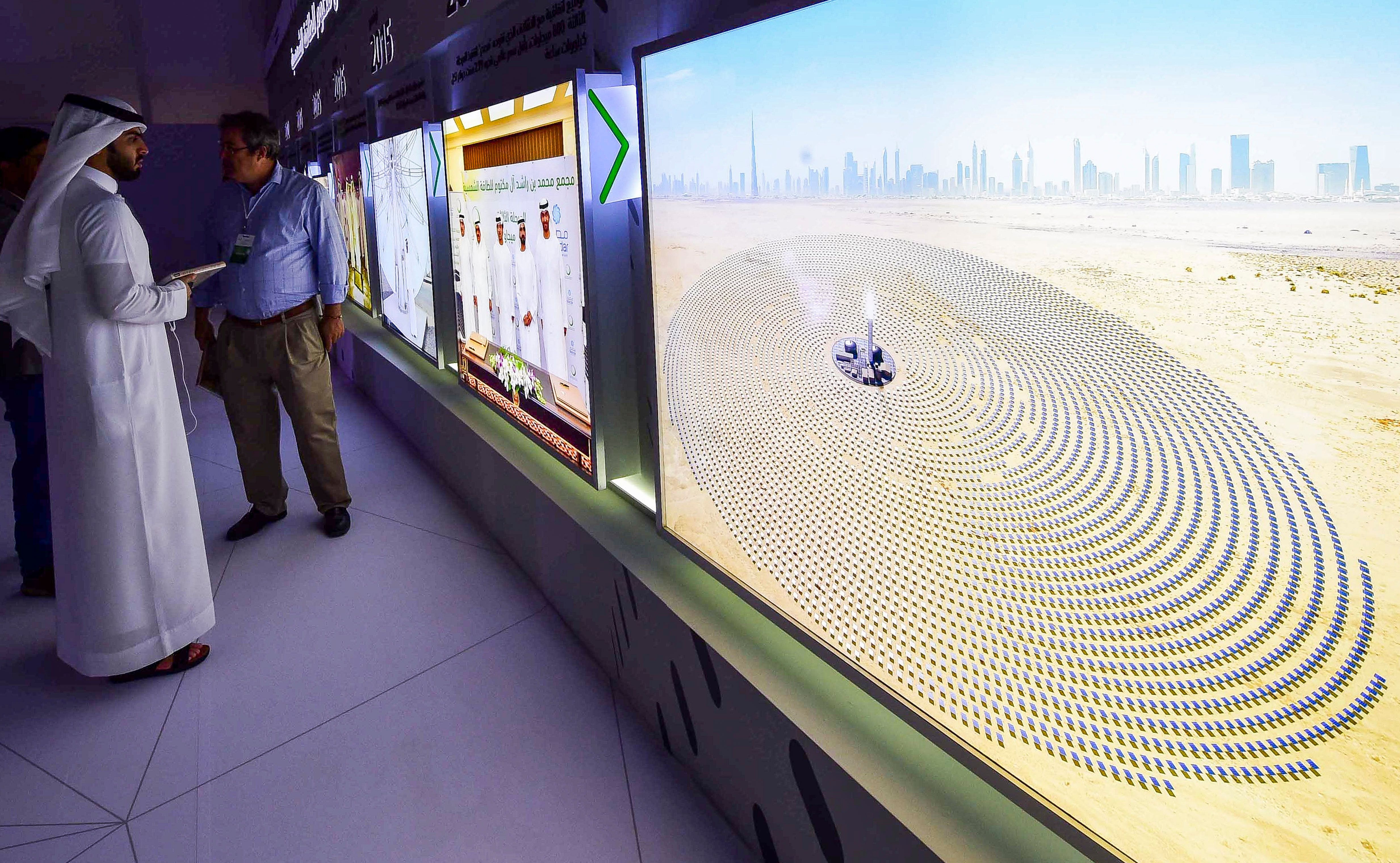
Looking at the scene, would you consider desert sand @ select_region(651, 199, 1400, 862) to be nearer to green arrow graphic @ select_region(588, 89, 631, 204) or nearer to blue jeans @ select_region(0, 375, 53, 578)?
green arrow graphic @ select_region(588, 89, 631, 204)

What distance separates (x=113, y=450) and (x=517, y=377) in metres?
1.25

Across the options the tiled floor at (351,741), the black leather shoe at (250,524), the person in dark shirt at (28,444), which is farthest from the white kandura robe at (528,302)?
the person in dark shirt at (28,444)

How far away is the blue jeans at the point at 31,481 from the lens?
116 inches

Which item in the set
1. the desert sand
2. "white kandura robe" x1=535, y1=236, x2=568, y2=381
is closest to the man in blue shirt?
"white kandura robe" x1=535, y1=236, x2=568, y2=381

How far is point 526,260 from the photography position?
269 centimetres

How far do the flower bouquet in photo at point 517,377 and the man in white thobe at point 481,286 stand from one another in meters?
0.09

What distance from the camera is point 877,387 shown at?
1.23 metres

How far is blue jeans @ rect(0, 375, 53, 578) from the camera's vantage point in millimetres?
2936

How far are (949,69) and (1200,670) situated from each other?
76 centimetres

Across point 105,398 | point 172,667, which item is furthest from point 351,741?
point 105,398

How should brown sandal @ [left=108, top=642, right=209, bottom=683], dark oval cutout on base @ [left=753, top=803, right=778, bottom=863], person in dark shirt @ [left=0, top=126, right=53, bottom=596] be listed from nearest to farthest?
dark oval cutout on base @ [left=753, top=803, right=778, bottom=863] < brown sandal @ [left=108, top=642, right=209, bottom=683] < person in dark shirt @ [left=0, top=126, right=53, bottom=596]

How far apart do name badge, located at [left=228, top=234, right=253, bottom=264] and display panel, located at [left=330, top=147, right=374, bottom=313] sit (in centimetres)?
208

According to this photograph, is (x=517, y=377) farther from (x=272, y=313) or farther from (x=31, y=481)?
(x=31, y=481)

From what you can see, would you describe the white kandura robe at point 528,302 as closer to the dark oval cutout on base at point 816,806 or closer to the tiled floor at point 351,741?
the tiled floor at point 351,741
